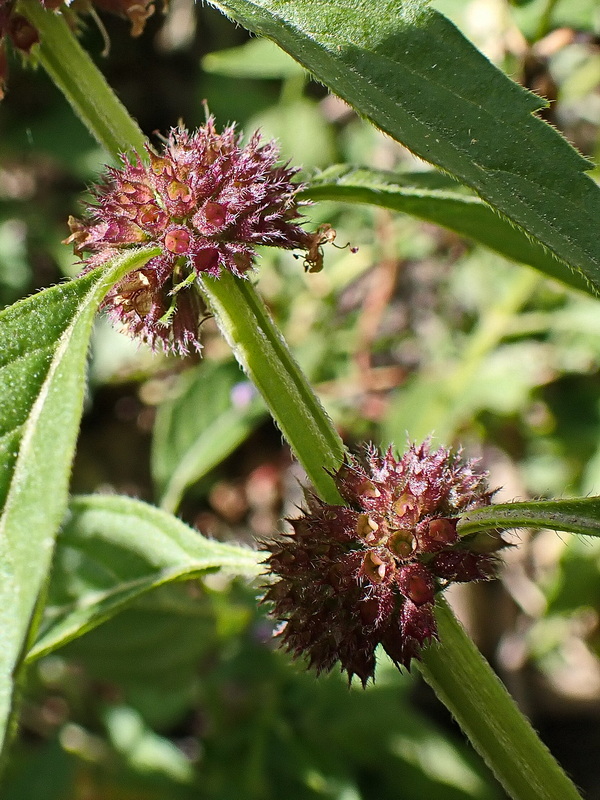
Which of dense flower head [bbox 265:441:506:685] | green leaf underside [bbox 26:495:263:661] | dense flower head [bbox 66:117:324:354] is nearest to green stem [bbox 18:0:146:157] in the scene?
dense flower head [bbox 66:117:324:354]

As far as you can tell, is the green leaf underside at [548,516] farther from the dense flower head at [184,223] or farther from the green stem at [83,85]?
the green stem at [83,85]

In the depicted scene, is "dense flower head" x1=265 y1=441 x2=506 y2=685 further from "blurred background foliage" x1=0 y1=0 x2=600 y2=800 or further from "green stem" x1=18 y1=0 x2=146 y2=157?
"blurred background foliage" x1=0 y1=0 x2=600 y2=800

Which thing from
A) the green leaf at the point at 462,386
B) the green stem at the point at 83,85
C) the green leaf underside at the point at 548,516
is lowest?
the green leaf underside at the point at 548,516

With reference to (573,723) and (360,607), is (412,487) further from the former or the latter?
(573,723)

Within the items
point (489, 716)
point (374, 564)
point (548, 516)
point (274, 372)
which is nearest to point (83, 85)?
point (274, 372)

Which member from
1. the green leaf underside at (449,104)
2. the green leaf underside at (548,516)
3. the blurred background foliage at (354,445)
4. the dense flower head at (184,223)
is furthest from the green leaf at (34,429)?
the blurred background foliage at (354,445)
